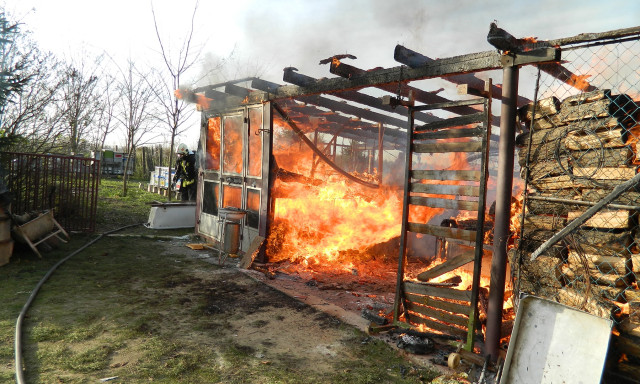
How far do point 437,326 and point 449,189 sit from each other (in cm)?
187

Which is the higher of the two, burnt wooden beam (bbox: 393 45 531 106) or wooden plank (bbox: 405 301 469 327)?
burnt wooden beam (bbox: 393 45 531 106)

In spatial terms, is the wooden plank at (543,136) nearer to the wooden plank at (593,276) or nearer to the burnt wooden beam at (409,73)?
the burnt wooden beam at (409,73)

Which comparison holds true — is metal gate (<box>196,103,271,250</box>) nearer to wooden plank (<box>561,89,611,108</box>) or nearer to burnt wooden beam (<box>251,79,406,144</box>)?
burnt wooden beam (<box>251,79,406,144</box>)

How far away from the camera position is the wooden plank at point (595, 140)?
11.2ft

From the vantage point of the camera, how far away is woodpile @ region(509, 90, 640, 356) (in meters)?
3.38

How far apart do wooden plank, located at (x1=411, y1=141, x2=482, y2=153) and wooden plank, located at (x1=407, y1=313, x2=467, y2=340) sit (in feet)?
7.71

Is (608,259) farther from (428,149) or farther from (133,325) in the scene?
(133,325)

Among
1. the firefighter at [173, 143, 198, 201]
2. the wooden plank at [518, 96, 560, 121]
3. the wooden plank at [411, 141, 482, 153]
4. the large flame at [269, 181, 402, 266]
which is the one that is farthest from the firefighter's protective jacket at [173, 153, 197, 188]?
the wooden plank at [518, 96, 560, 121]

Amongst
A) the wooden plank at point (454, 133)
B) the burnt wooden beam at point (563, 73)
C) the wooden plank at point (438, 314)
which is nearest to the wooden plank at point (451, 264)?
the wooden plank at point (438, 314)

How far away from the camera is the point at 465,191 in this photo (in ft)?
16.2

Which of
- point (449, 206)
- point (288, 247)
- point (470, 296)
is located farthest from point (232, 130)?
point (470, 296)

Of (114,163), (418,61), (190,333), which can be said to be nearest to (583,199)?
(418,61)

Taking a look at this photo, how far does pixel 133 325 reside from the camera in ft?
16.4

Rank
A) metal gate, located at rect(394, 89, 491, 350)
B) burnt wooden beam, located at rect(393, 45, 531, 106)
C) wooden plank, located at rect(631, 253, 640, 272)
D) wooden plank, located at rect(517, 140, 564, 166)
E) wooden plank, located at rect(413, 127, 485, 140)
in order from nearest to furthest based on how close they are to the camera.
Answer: wooden plank, located at rect(631, 253, 640, 272) < wooden plank, located at rect(517, 140, 564, 166) < metal gate, located at rect(394, 89, 491, 350) < wooden plank, located at rect(413, 127, 485, 140) < burnt wooden beam, located at rect(393, 45, 531, 106)
